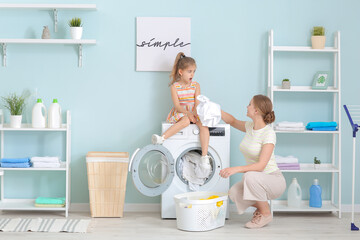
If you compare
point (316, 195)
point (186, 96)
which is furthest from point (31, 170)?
point (316, 195)

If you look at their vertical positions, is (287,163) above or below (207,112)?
below

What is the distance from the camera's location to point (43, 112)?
4.61m

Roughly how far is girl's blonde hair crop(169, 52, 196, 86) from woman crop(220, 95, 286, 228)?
633 millimetres

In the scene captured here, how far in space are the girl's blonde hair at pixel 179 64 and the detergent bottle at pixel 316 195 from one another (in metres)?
1.45

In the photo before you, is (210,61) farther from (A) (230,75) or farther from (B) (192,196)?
(B) (192,196)

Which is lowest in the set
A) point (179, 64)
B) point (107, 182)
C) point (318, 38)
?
point (107, 182)

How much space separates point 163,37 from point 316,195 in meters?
1.86

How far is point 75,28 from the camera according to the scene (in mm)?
4457

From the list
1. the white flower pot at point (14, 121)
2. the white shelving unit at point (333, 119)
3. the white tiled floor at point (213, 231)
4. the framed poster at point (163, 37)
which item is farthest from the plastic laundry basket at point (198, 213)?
the white flower pot at point (14, 121)

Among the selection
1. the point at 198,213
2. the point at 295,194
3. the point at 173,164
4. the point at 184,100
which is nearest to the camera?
the point at 198,213

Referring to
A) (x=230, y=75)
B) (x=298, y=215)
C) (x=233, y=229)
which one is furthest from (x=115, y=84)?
(x=298, y=215)

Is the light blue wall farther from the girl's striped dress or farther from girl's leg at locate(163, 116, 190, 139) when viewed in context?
girl's leg at locate(163, 116, 190, 139)

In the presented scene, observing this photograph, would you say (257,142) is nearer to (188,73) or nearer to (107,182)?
(188,73)

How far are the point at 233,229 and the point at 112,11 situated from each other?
2072 mm
